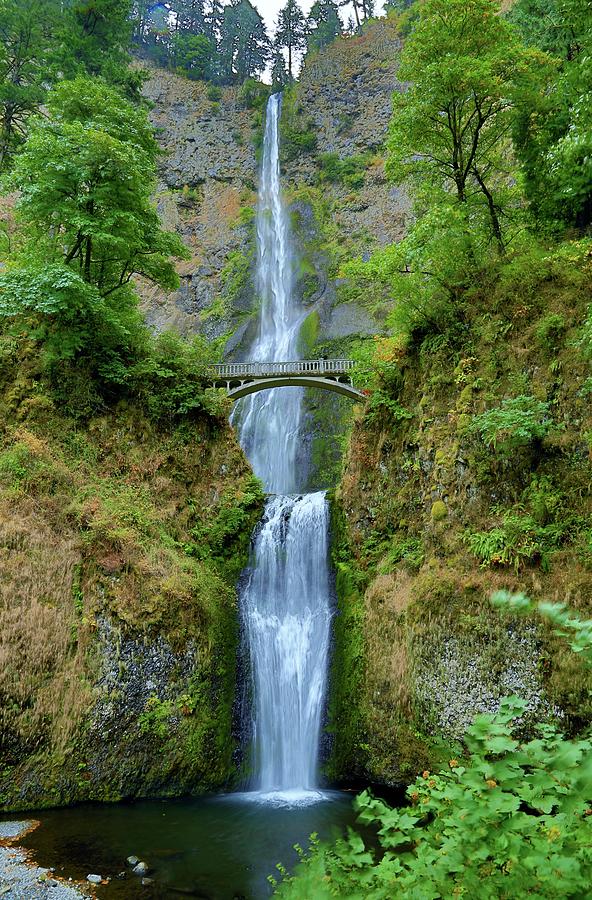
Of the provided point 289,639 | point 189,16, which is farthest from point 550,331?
point 189,16

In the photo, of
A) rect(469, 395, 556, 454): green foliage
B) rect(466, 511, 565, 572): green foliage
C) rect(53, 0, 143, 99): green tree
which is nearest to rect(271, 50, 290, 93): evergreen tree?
rect(53, 0, 143, 99): green tree

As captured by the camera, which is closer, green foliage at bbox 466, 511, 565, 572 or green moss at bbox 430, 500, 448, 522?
green foliage at bbox 466, 511, 565, 572

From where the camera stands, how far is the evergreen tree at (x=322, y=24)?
53.2m

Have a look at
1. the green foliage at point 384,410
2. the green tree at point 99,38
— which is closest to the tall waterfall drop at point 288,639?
the green foliage at point 384,410

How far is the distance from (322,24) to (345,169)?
2499cm

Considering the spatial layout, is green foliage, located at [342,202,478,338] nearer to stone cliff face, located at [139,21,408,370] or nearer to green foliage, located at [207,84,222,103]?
stone cliff face, located at [139,21,408,370]

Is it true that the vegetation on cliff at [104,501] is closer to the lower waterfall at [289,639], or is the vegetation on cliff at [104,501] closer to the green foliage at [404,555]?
the lower waterfall at [289,639]

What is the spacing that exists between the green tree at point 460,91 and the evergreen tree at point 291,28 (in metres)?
56.1

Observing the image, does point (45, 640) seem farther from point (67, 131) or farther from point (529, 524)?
point (67, 131)

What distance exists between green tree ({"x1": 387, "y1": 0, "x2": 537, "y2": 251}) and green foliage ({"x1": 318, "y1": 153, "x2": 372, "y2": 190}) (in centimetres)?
2977

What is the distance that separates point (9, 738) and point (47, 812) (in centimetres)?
129

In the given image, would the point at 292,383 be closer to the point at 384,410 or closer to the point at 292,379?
the point at 292,379

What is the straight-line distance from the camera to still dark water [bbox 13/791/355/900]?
21.2ft

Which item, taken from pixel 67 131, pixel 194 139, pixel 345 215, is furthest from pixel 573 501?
pixel 194 139
